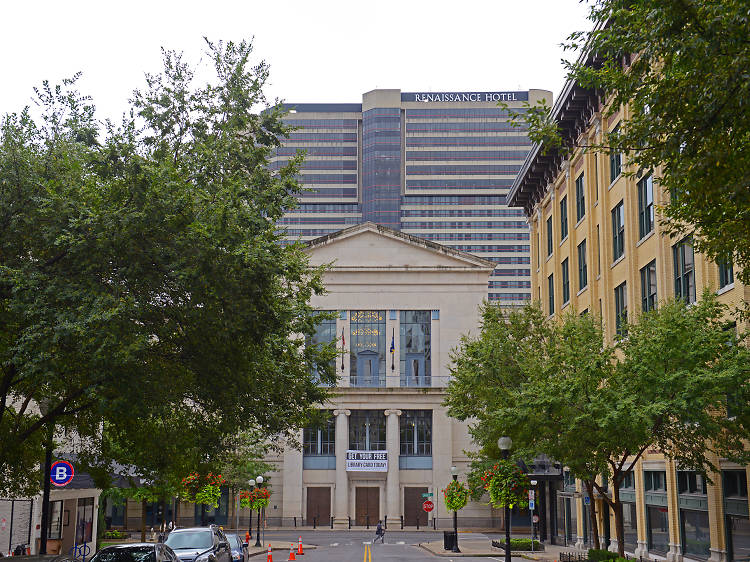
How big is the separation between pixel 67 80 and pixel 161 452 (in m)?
9.69

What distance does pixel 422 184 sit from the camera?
532ft

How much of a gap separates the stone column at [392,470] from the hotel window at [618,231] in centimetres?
3706

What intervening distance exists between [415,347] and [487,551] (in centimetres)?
2990

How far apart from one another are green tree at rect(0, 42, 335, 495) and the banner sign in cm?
5178

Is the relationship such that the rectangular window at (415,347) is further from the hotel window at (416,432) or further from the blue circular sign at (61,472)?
the blue circular sign at (61,472)

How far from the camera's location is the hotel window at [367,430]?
74.5 meters

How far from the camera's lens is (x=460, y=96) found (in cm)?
16750

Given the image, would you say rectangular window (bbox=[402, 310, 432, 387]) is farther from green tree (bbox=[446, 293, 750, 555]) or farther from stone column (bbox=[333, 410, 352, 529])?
green tree (bbox=[446, 293, 750, 555])

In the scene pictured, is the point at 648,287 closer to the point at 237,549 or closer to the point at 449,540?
the point at 237,549

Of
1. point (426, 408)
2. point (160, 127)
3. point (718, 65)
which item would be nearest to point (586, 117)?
point (160, 127)

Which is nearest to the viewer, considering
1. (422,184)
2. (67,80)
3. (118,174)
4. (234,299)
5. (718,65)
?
(718,65)

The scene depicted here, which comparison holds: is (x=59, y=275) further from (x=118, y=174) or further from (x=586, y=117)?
(x=586, y=117)

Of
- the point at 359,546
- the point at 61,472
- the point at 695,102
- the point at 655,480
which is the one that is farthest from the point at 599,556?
the point at 359,546

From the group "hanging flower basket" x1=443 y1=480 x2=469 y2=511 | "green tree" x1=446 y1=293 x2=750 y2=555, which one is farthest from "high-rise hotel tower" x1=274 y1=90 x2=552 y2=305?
"green tree" x1=446 y1=293 x2=750 y2=555
